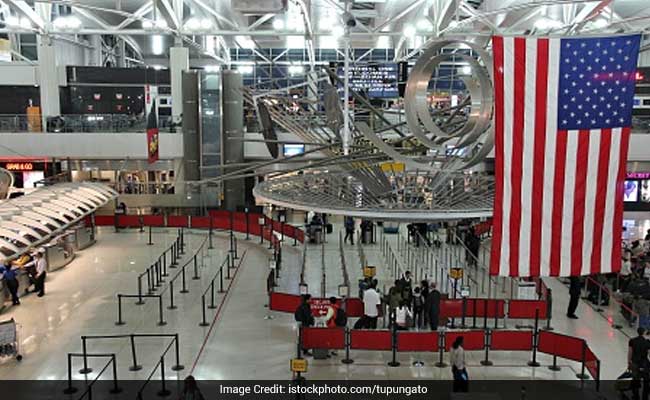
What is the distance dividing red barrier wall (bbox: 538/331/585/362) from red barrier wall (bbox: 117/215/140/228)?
21.5 meters

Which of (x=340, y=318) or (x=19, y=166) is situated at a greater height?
(x=19, y=166)

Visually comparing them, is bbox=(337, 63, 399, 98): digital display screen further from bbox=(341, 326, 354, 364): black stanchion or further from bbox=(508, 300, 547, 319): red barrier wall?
bbox=(341, 326, 354, 364): black stanchion

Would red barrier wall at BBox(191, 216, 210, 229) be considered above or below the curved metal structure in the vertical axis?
below

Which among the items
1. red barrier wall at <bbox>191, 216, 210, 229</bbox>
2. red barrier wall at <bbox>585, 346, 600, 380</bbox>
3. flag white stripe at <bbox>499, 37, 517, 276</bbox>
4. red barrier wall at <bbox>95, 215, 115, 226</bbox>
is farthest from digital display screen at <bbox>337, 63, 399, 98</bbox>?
flag white stripe at <bbox>499, 37, 517, 276</bbox>

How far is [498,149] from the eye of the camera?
820 cm

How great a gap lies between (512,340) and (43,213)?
1405 cm

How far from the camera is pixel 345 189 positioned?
15625 millimetres

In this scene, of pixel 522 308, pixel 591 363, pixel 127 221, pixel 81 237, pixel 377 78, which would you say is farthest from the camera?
pixel 377 78

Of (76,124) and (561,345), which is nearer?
(561,345)

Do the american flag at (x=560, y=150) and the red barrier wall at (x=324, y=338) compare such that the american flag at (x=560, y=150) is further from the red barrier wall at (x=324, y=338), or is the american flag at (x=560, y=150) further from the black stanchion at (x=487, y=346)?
the red barrier wall at (x=324, y=338)

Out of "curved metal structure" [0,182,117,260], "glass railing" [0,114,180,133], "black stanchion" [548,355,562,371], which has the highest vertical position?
"glass railing" [0,114,180,133]

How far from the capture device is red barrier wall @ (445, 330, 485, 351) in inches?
483

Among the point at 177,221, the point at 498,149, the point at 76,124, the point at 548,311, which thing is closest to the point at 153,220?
the point at 177,221

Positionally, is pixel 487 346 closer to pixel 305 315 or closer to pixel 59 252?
pixel 305 315
